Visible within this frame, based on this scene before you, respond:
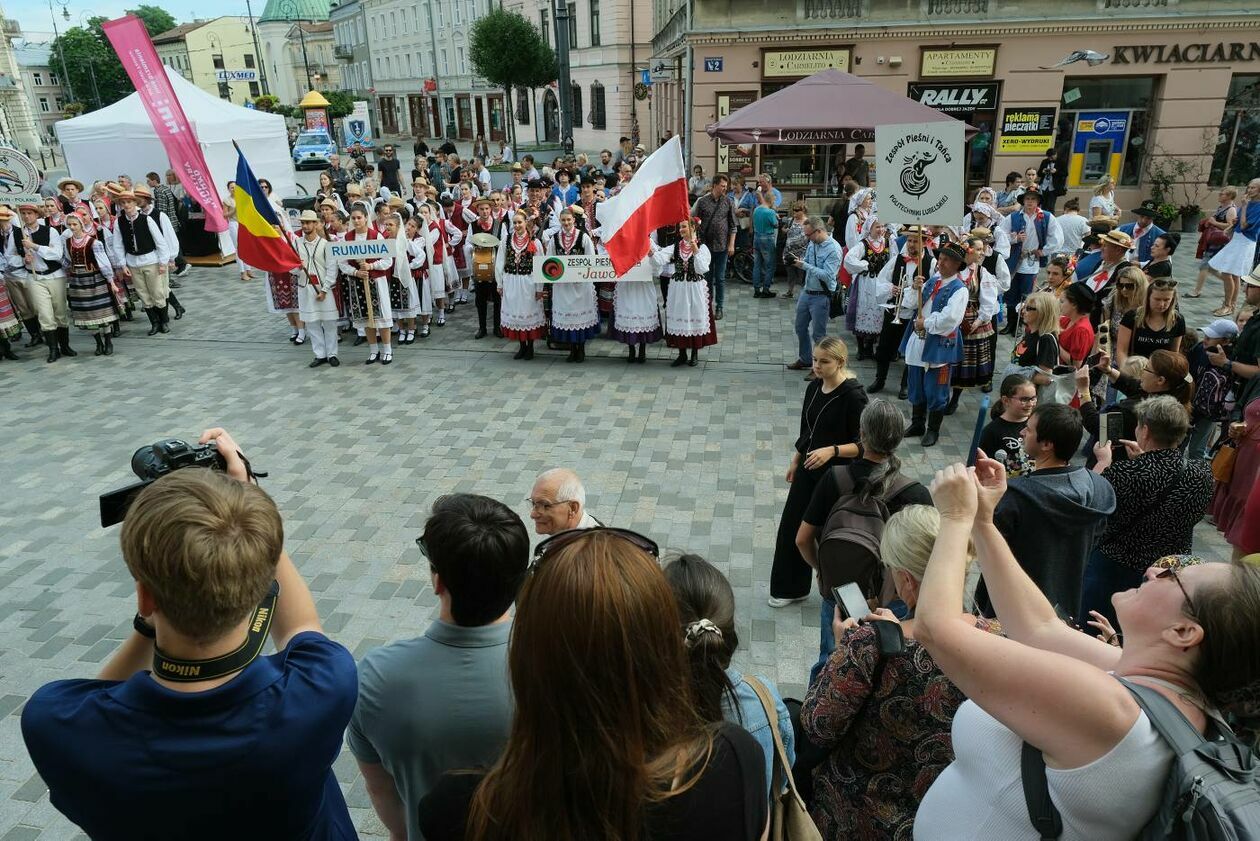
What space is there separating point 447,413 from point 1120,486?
6.19 m

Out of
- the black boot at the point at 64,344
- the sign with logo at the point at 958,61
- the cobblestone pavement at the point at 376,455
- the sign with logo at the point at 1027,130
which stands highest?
the sign with logo at the point at 958,61

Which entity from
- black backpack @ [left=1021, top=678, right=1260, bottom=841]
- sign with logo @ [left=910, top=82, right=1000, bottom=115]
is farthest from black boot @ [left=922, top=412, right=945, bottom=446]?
sign with logo @ [left=910, top=82, right=1000, bottom=115]

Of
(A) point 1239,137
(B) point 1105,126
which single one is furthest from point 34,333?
(A) point 1239,137

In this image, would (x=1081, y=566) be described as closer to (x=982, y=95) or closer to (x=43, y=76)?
(x=982, y=95)

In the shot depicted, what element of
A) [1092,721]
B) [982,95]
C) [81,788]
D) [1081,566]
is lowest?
[1081,566]

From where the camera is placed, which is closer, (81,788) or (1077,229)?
(81,788)

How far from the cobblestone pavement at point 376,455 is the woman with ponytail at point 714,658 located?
2.36 m

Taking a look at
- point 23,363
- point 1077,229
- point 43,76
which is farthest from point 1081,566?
point 43,76

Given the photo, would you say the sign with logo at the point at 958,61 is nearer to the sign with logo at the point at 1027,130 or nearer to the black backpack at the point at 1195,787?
the sign with logo at the point at 1027,130

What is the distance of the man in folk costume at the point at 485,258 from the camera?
10.3 meters

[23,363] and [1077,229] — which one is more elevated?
[1077,229]

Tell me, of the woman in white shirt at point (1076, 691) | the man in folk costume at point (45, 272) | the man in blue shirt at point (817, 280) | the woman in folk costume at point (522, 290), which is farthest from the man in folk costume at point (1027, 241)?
the man in folk costume at point (45, 272)

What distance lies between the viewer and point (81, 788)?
→ 1.54 meters

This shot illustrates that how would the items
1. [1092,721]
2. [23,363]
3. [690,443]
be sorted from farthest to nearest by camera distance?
[23,363] < [690,443] < [1092,721]
